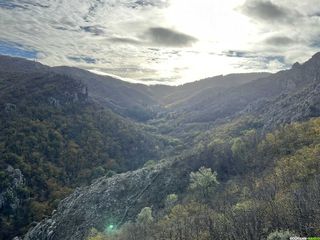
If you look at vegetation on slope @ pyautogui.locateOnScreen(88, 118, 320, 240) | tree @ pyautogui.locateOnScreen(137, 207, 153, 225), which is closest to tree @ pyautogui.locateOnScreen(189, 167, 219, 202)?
vegetation on slope @ pyautogui.locateOnScreen(88, 118, 320, 240)

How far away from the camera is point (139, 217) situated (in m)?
117

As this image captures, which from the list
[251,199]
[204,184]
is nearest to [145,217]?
[204,184]

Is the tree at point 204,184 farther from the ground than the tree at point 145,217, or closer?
farther from the ground

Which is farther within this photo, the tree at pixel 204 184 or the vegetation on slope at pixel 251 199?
the tree at pixel 204 184

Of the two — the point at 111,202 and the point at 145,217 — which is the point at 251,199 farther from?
the point at 111,202

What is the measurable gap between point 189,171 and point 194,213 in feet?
142

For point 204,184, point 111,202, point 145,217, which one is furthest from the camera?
point 111,202

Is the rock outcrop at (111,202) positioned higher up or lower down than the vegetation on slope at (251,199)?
lower down

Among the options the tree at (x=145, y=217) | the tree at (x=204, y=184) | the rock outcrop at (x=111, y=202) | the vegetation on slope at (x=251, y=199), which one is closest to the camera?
the vegetation on slope at (x=251, y=199)

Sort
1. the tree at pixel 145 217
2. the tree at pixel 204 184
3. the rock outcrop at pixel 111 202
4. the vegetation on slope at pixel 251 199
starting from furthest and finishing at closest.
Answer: the tree at pixel 204 184, the rock outcrop at pixel 111 202, the tree at pixel 145 217, the vegetation on slope at pixel 251 199

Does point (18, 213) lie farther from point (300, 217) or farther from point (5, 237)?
point (300, 217)

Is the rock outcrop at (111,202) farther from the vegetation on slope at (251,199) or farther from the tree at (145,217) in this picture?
the tree at (145,217)

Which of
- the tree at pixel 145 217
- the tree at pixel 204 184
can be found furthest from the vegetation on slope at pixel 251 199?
the tree at pixel 145 217

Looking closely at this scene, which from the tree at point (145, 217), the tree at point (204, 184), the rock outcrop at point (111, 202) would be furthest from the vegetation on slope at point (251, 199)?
the rock outcrop at point (111, 202)
